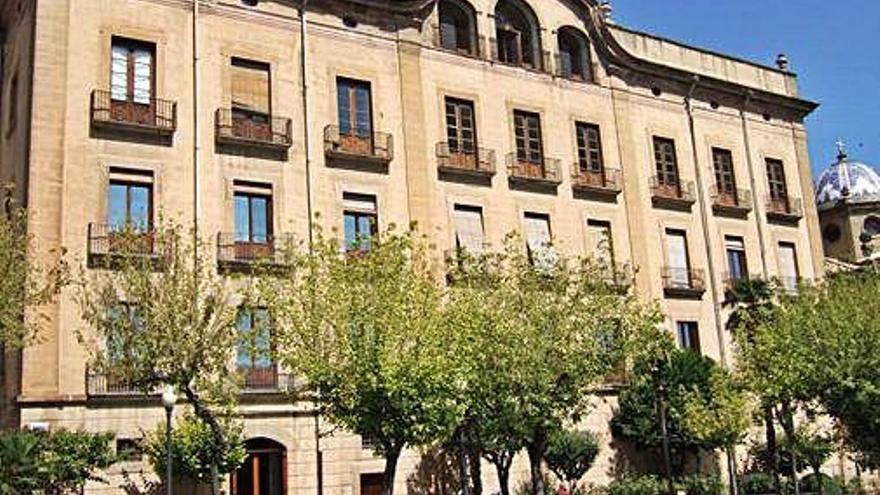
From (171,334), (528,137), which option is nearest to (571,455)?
(528,137)

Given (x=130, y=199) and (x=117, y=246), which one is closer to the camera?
(x=117, y=246)

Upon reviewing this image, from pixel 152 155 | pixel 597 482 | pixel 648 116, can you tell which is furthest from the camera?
pixel 648 116

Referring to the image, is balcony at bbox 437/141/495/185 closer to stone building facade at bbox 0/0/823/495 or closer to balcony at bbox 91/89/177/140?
stone building facade at bbox 0/0/823/495

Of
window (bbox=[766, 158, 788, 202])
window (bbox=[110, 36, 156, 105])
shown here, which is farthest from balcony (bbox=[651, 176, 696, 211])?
window (bbox=[110, 36, 156, 105])

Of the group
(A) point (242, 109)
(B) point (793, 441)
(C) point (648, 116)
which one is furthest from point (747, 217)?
(A) point (242, 109)

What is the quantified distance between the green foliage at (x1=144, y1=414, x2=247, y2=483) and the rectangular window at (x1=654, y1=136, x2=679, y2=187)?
819 inches

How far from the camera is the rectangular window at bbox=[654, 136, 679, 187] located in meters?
38.1

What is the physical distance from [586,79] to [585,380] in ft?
53.8

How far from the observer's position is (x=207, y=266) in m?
25.8

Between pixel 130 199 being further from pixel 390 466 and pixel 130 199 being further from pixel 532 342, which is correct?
pixel 532 342

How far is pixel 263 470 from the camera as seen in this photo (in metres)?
27.0

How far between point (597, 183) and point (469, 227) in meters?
5.89

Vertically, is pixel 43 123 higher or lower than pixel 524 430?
higher

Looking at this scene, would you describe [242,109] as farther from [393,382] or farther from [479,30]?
[393,382]
